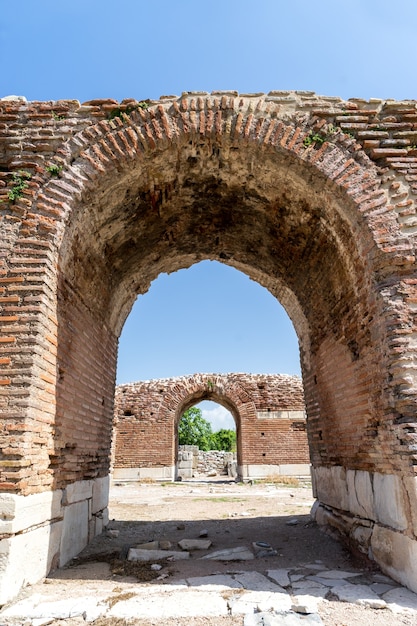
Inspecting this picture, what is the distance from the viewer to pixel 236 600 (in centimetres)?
339

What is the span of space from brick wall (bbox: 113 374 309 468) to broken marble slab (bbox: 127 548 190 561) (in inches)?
455

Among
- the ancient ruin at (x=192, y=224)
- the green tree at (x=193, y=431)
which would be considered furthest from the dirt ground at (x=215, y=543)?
the green tree at (x=193, y=431)

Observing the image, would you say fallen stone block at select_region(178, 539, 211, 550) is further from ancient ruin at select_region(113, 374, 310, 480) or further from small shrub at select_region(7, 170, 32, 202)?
ancient ruin at select_region(113, 374, 310, 480)

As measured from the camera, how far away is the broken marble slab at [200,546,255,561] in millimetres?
4793

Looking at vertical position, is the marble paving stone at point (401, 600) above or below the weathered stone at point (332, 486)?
below

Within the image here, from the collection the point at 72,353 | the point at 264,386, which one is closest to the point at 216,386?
the point at 264,386

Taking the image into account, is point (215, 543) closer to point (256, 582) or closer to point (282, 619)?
point (256, 582)

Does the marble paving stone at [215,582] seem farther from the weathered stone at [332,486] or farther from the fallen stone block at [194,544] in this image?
the weathered stone at [332,486]

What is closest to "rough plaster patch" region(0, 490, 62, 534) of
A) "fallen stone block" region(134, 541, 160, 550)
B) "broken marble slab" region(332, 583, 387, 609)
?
"fallen stone block" region(134, 541, 160, 550)

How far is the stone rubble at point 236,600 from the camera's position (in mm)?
3084

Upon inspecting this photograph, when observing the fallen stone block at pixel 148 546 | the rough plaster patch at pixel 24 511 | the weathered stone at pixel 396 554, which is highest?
the rough plaster patch at pixel 24 511

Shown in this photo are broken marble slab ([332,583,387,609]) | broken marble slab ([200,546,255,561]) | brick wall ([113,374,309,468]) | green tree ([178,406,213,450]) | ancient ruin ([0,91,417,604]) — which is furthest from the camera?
green tree ([178,406,213,450])

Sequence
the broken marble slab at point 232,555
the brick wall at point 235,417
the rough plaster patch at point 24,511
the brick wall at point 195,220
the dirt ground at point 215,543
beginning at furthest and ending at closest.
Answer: the brick wall at point 235,417 < the broken marble slab at point 232,555 < the brick wall at point 195,220 < the rough plaster patch at point 24,511 < the dirt ground at point 215,543

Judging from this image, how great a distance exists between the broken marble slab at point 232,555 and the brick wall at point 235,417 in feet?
37.3
